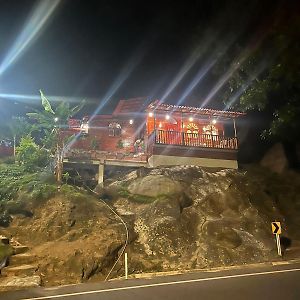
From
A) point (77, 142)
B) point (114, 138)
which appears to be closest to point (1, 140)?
point (77, 142)

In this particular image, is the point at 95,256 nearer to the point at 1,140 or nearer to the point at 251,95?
the point at 251,95

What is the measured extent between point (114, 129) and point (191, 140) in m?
8.46

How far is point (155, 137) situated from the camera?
24156 millimetres

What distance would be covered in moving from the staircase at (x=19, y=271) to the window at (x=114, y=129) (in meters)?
16.8

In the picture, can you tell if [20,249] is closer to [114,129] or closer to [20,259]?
[20,259]

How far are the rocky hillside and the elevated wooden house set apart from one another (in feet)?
6.94

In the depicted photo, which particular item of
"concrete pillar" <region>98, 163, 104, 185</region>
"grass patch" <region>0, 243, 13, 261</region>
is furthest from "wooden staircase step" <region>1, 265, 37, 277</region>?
→ "concrete pillar" <region>98, 163, 104, 185</region>

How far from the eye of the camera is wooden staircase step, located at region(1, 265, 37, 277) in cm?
1172

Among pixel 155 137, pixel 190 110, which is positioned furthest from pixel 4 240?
pixel 190 110

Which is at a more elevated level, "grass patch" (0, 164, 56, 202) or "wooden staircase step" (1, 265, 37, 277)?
"grass patch" (0, 164, 56, 202)

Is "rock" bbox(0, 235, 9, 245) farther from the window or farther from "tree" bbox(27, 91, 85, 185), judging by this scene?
the window

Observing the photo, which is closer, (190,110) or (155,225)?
(155,225)

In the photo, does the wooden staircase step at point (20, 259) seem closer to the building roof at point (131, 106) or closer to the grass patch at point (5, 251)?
the grass patch at point (5, 251)

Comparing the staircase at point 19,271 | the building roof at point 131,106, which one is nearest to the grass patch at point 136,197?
the staircase at point 19,271
